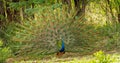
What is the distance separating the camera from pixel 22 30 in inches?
532

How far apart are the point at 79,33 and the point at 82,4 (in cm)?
544

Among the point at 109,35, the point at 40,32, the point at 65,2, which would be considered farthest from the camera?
the point at 65,2

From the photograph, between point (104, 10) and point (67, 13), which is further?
point (104, 10)

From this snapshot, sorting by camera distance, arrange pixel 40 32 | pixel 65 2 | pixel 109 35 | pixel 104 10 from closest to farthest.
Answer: pixel 40 32 → pixel 109 35 → pixel 65 2 → pixel 104 10

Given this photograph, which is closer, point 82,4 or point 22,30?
point 22,30

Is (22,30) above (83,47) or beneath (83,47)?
above

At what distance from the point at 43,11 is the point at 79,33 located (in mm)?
1980

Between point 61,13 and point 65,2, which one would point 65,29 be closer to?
point 61,13

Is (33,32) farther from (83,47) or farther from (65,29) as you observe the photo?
(83,47)

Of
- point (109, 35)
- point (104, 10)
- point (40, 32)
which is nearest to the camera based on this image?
point (40, 32)

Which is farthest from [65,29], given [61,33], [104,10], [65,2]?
[104,10]

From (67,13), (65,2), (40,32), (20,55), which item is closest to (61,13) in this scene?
(67,13)

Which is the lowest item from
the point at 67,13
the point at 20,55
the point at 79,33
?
the point at 20,55

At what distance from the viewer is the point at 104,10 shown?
23.8 meters
